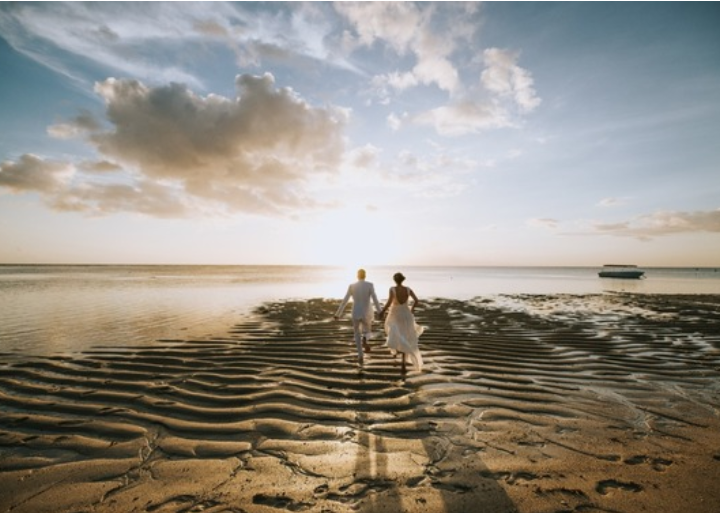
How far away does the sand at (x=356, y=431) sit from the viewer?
370cm

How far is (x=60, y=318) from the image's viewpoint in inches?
594

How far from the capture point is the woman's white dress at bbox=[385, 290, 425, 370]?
804 cm

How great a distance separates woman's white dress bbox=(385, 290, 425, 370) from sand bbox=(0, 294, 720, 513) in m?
0.50

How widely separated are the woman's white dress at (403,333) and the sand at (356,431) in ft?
1.64

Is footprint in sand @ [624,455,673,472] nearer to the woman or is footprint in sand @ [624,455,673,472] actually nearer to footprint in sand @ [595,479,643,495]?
footprint in sand @ [595,479,643,495]

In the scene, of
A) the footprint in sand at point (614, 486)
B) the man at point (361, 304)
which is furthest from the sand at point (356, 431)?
the man at point (361, 304)

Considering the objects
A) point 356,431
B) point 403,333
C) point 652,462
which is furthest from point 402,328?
point 652,462

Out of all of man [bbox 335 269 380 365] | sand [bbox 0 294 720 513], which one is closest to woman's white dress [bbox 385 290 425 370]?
sand [bbox 0 294 720 513]

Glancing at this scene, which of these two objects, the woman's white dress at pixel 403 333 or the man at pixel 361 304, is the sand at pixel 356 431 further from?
the man at pixel 361 304

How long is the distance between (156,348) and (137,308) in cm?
1040

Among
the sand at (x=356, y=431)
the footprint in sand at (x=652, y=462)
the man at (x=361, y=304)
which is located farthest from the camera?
the man at (x=361, y=304)

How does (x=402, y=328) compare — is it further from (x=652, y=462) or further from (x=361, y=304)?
(x=652, y=462)

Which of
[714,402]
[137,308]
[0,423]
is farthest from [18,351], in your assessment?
[714,402]

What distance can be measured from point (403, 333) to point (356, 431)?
10.8ft
